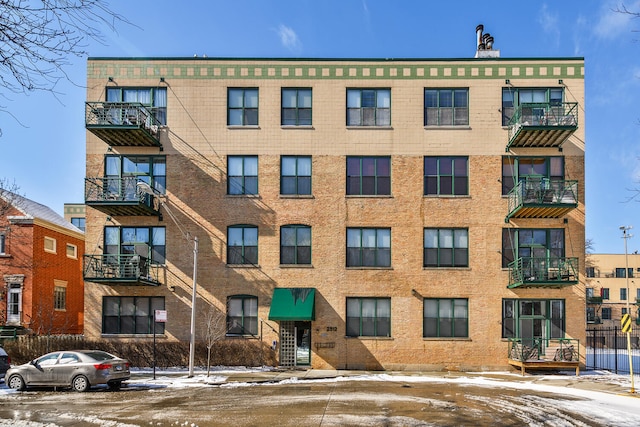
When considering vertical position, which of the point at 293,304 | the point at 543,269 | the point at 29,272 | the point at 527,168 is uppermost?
the point at 527,168

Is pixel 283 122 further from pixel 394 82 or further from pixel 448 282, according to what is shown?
pixel 448 282

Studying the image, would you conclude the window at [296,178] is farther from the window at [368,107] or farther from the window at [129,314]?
the window at [129,314]

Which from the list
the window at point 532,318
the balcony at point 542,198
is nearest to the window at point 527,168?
the balcony at point 542,198

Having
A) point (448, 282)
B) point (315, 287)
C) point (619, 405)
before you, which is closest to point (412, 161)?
point (448, 282)

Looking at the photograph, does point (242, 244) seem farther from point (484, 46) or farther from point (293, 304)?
Answer: point (484, 46)

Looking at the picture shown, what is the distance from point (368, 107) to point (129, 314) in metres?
16.3

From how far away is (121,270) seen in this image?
2697 cm

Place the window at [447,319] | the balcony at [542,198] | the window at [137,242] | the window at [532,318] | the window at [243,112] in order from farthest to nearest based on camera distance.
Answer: the window at [243,112], the window at [137,242], the window at [447,319], the window at [532,318], the balcony at [542,198]

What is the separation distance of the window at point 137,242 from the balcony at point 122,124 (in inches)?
174

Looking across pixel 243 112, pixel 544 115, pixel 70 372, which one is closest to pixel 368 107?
pixel 243 112

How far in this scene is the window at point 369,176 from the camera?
27906 mm

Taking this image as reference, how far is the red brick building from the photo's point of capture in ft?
109

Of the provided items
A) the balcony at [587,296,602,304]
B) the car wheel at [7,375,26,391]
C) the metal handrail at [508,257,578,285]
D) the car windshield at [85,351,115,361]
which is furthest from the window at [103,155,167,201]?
the balcony at [587,296,602,304]

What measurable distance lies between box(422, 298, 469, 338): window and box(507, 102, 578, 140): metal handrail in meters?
8.96
